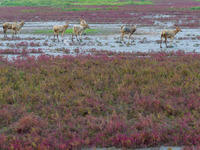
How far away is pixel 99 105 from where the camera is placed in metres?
7.43

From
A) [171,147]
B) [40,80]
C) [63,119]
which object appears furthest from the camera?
[40,80]

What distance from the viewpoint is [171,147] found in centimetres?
565

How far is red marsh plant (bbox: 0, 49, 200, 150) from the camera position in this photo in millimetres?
5730

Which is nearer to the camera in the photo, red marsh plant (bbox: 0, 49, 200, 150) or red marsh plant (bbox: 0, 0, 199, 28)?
red marsh plant (bbox: 0, 49, 200, 150)

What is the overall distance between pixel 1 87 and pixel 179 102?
19.1 feet

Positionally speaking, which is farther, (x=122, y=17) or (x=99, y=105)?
(x=122, y=17)

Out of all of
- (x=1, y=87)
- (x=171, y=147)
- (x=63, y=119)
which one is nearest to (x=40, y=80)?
(x=1, y=87)

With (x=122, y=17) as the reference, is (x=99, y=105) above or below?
below

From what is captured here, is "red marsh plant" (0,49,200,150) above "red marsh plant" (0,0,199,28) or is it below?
below

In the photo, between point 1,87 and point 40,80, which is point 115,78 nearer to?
point 40,80

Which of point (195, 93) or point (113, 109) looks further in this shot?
point (195, 93)

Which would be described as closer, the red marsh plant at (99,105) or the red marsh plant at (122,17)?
the red marsh plant at (99,105)

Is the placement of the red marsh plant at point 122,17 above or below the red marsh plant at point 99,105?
above

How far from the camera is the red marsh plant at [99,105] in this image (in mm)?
5730
